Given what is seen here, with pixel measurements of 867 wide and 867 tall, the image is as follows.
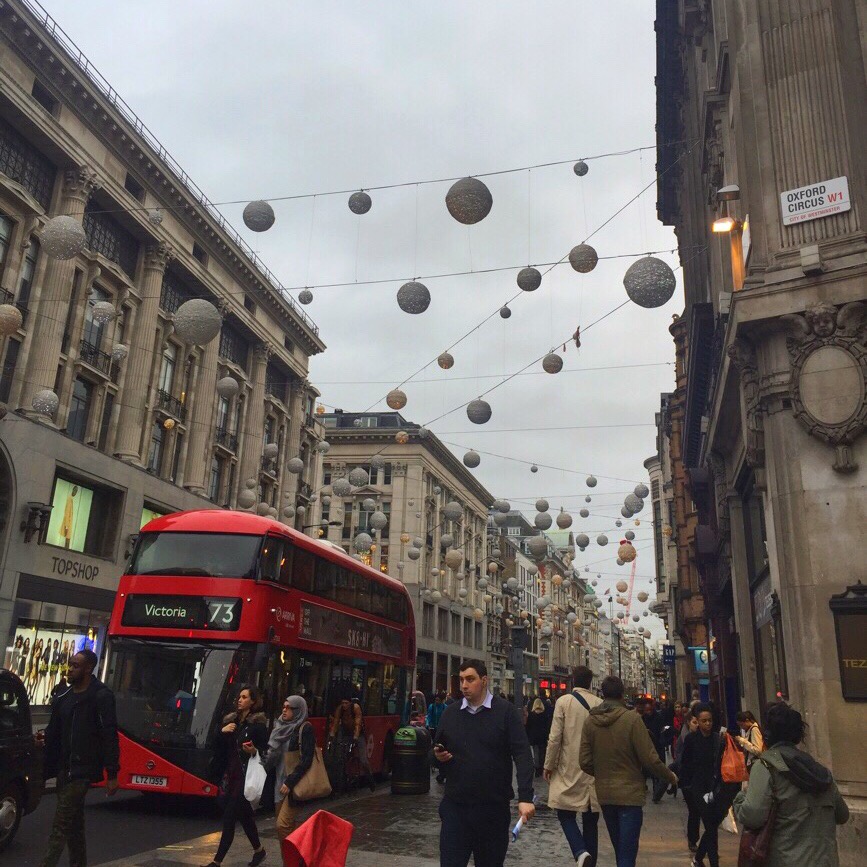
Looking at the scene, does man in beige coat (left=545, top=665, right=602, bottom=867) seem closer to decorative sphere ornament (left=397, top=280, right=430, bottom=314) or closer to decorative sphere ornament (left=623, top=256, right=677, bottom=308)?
decorative sphere ornament (left=623, top=256, right=677, bottom=308)

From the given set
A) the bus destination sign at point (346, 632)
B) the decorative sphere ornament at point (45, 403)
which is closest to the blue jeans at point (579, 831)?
the bus destination sign at point (346, 632)

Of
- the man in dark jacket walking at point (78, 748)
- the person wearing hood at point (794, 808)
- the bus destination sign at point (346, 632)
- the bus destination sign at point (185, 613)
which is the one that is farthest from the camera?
the bus destination sign at point (346, 632)

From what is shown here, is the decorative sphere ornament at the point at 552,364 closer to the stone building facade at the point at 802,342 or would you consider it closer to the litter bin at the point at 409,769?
the stone building facade at the point at 802,342

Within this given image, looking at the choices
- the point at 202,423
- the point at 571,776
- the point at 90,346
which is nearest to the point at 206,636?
the point at 571,776

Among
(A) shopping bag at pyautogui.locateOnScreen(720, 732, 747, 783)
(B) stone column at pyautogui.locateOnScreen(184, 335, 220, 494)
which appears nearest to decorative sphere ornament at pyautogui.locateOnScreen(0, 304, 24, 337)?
(A) shopping bag at pyautogui.locateOnScreen(720, 732, 747, 783)

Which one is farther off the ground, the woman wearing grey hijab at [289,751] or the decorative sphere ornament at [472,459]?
the decorative sphere ornament at [472,459]

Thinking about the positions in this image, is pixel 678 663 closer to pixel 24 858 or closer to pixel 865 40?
pixel 865 40

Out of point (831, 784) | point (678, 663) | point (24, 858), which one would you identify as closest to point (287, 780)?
point (24, 858)

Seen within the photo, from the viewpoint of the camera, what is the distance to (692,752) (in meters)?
9.69

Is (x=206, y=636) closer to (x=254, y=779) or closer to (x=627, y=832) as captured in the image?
(x=254, y=779)

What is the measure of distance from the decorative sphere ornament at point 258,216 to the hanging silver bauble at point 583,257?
18.2 feet

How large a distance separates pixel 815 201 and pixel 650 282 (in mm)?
2807

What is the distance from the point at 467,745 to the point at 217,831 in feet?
22.8

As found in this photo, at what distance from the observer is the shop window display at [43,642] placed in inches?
1001
